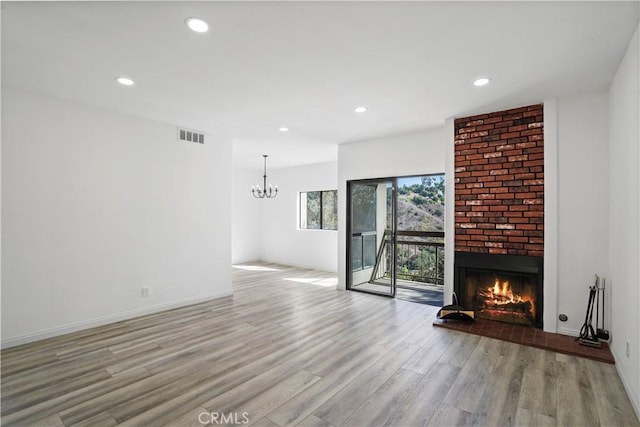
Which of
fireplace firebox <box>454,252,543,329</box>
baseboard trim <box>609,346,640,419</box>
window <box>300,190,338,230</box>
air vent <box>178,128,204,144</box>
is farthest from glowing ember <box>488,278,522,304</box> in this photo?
air vent <box>178,128,204,144</box>

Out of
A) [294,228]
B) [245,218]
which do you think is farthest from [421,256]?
[245,218]

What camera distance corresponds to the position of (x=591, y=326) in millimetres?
3166

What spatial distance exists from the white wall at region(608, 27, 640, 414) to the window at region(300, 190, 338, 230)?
561 centimetres

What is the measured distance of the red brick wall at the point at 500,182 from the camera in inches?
146

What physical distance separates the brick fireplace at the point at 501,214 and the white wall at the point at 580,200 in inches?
7.9

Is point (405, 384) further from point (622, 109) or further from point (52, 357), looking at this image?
point (52, 357)

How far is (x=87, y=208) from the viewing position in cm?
375

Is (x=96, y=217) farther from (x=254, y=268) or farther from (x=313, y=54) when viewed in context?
(x=254, y=268)

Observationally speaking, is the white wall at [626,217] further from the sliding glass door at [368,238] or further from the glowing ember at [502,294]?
the sliding glass door at [368,238]

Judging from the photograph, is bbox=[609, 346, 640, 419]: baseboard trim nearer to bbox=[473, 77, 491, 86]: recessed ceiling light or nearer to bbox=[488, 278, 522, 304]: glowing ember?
bbox=[488, 278, 522, 304]: glowing ember

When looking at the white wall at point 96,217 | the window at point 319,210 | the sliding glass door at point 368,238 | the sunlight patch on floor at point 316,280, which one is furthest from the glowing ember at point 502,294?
the window at point 319,210

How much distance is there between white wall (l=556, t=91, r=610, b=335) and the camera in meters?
3.34

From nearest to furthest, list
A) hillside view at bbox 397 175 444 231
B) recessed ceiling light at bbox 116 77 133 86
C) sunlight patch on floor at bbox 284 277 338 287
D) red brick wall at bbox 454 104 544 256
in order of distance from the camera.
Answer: recessed ceiling light at bbox 116 77 133 86
red brick wall at bbox 454 104 544 256
sunlight patch on floor at bbox 284 277 338 287
hillside view at bbox 397 175 444 231

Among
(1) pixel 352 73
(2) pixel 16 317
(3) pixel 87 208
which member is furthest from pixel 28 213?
(1) pixel 352 73
